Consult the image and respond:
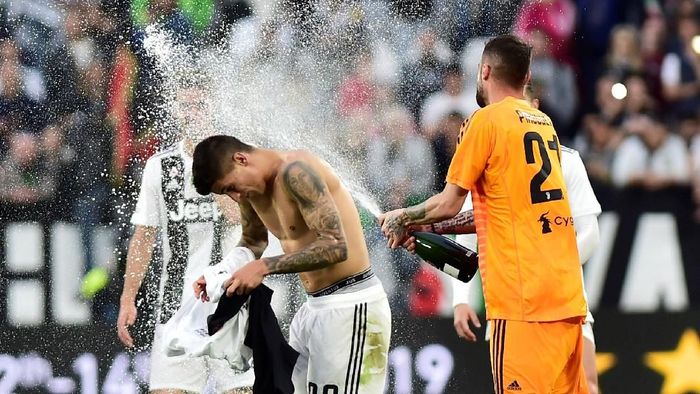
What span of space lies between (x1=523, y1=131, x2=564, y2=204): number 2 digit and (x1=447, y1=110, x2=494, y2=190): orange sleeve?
13 cm

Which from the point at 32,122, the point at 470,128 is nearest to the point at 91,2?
the point at 32,122

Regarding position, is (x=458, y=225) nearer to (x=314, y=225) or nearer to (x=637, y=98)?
(x=314, y=225)

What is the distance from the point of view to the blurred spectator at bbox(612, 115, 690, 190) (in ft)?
22.6

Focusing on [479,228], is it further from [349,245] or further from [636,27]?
[636,27]

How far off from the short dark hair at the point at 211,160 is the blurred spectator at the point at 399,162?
8.46 feet

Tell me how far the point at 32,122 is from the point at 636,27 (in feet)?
11.5

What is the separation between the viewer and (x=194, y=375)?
239 inches

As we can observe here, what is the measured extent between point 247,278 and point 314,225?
12.2 inches

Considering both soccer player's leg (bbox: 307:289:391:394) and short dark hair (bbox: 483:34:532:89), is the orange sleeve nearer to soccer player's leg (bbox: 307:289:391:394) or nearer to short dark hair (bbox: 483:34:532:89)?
short dark hair (bbox: 483:34:532:89)

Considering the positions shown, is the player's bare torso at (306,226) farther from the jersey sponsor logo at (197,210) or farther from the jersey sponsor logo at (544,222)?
the jersey sponsor logo at (197,210)

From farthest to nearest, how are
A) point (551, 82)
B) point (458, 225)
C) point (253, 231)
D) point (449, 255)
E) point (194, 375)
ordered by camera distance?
point (551, 82), point (194, 375), point (253, 231), point (458, 225), point (449, 255)

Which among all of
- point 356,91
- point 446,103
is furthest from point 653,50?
point 356,91

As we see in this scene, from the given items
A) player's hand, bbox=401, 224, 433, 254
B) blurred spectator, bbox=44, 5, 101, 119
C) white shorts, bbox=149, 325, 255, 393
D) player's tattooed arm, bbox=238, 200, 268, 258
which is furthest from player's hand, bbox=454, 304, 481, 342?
blurred spectator, bbox=44, 5, 101, 119

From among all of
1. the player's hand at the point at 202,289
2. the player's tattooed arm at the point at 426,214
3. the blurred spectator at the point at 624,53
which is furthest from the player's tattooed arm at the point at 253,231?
the blurred spectator at the point at 624,53
